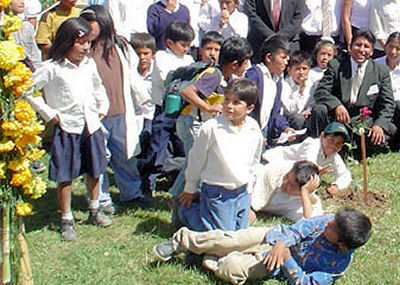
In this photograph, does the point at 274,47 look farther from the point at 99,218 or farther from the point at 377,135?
the point at 99,218

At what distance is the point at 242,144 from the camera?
188 inches

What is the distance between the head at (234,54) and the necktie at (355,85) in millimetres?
2114

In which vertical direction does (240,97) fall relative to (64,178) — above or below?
above

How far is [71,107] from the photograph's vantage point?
16.0 feet

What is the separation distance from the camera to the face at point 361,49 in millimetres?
7023

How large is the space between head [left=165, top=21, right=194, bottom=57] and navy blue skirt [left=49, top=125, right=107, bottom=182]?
1.62 metres

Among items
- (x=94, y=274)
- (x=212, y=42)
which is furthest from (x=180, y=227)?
(x=212, y=42)

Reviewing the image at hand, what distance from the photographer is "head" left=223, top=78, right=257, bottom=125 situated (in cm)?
471

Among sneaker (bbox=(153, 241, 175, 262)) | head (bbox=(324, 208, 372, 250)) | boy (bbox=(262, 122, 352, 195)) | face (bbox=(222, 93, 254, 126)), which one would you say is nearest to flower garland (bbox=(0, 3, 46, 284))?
sneaker (bbox=(153, 241, 175, 262))

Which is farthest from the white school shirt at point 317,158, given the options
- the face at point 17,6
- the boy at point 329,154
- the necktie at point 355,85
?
the face at point 17,6

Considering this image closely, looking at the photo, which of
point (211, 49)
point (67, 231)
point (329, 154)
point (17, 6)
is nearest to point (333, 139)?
point (329, 154)

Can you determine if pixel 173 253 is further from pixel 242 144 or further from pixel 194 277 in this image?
pixel 242 144

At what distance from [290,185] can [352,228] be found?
1.36 m

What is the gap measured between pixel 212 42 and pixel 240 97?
6.20 feet
